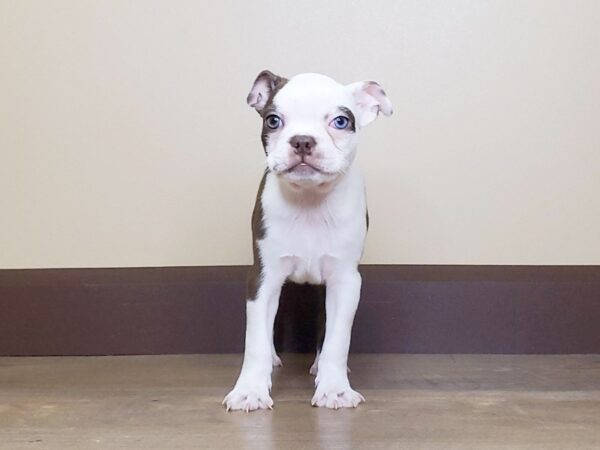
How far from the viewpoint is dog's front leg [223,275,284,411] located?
5.88ft

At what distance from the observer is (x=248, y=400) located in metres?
1.79

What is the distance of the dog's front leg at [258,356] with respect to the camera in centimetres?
179

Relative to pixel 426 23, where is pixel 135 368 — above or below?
below

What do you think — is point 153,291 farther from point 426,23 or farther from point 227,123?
point 426,23

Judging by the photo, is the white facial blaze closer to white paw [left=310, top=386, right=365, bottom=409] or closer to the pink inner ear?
the pink inner ear

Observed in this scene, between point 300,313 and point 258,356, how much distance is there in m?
0.48

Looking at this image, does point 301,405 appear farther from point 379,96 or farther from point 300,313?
point 379,96

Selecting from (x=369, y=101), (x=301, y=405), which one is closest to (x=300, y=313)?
(x=301, y=405)

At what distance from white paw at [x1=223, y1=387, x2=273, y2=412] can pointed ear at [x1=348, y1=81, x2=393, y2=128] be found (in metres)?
0.61

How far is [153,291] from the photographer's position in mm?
2277

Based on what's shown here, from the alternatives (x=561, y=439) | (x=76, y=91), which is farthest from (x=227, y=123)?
(x=561, y=439)

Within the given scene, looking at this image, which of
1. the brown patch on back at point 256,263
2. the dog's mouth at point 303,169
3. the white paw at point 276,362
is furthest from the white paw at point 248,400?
→ the dog's mouth at point 303,169

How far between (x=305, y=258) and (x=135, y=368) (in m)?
0.55

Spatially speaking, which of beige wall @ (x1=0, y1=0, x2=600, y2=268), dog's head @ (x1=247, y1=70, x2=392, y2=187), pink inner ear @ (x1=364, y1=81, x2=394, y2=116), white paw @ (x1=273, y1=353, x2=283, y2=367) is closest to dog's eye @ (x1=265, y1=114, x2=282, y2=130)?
dog's head @ (x1=247, y1=70, x2=392, y2=187)
